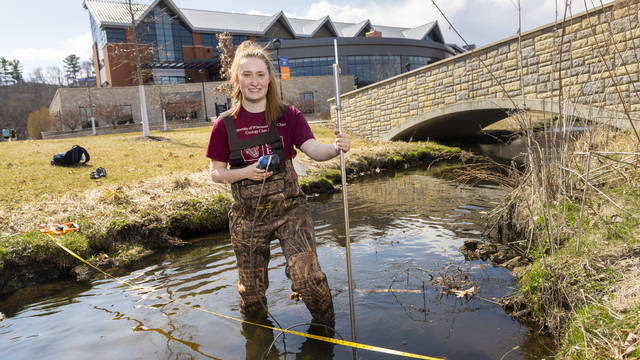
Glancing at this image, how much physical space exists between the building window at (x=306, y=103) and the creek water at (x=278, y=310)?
35.1 m

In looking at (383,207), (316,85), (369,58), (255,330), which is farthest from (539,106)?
(369,58)

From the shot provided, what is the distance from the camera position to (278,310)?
413 cm

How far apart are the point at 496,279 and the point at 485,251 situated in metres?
0.83

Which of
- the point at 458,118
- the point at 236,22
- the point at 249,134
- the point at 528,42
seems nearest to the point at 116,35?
the point at 236,22

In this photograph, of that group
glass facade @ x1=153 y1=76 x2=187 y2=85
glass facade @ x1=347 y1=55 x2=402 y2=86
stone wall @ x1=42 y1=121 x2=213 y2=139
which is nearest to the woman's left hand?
stone wall @ x1=42 y1=121 x2=213 y2=139

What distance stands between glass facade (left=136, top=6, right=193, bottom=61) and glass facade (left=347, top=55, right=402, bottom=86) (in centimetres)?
2150

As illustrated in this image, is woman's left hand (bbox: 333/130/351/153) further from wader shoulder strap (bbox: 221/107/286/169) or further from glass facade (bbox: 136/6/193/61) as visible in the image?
glass facade (bbox: 136/6/193/61)

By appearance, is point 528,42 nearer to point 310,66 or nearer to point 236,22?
point 310,66

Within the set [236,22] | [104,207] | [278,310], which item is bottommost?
[278,310]

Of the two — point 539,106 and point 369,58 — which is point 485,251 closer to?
point 539,106

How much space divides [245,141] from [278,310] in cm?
185

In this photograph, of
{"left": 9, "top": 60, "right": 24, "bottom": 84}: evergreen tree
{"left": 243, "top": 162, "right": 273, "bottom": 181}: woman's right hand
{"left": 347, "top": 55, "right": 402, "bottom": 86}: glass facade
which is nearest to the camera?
{"left": 243, "top": 162, "right": 273, "bottom": 181}: woman's right hand

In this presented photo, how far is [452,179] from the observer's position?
12633 mm

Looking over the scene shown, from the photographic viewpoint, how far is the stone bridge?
7.53 metres
